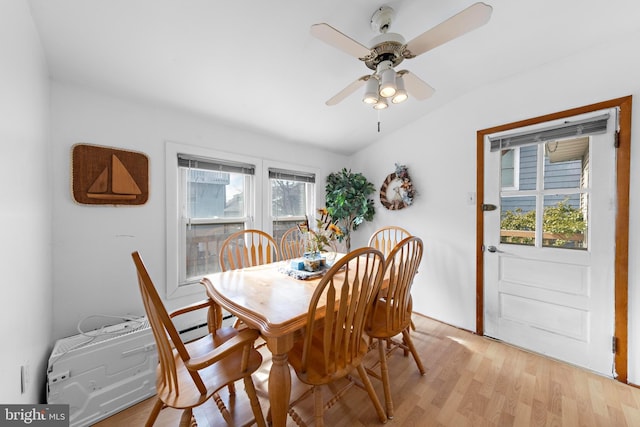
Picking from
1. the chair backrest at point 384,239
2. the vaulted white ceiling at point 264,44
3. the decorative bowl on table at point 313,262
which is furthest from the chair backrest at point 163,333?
the chair backrest at point 384,239

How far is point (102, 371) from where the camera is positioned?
1.42 metres

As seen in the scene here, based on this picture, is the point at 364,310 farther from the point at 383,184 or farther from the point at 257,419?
the point at 383,184

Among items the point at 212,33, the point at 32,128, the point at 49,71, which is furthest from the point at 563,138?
the point at 49,71

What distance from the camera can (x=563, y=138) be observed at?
75.6 inches

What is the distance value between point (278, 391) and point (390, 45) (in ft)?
6.02

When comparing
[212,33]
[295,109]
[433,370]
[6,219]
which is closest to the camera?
[6,219]

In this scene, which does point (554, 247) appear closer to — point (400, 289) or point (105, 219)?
point (400, 289)

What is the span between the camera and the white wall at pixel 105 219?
63.1 inches

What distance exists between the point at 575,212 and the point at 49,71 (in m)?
3.90

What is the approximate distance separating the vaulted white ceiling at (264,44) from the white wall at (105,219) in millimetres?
141

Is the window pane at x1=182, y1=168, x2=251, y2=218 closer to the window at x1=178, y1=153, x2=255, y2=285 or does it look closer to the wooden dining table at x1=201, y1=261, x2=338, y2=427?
the window at x1=178, y1=153, x2=255, y2=285

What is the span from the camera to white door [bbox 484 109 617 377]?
Result: 5.84ft

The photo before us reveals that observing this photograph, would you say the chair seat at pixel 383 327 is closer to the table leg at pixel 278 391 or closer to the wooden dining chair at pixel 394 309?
the wooden dining chair at pixel 394 309

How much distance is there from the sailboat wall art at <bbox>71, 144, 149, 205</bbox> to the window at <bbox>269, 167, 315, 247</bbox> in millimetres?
1255
